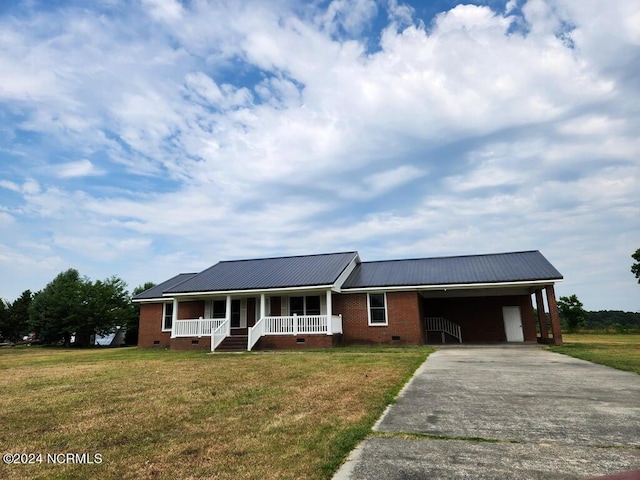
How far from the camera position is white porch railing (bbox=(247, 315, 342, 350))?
19.3 m

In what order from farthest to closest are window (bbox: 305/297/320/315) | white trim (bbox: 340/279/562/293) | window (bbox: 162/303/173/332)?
window (bbox: 162/303/173/332) → window (bbox: 305/297/320/315) → white trim (bbox: 340/279/562/293)

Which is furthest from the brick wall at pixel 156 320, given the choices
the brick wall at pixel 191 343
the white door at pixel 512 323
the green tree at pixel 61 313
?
the white door at pixel 512 323

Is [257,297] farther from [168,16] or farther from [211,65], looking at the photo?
[168,16]

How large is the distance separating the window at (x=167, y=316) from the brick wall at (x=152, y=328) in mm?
216

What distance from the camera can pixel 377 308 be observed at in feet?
68.1

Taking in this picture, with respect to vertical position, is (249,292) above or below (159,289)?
below

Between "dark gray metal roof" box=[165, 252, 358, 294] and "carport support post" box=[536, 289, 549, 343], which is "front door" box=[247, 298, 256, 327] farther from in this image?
"carport support post" box=[536, 289, 549, 343]

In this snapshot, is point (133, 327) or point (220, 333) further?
point (133, 327)

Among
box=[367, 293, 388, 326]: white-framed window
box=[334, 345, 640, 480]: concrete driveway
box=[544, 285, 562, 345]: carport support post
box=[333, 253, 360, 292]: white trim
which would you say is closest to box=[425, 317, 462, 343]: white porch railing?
box=[367, 293, 388, 326]: white-framed window

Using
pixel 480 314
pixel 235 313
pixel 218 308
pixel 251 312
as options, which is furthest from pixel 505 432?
pixel 218 308

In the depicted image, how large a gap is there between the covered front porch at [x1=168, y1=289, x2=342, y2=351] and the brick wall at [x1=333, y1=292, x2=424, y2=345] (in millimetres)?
695

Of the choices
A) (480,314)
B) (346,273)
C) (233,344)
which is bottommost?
(233,344)

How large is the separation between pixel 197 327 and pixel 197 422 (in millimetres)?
17035

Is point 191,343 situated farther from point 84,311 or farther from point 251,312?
point 84,311
